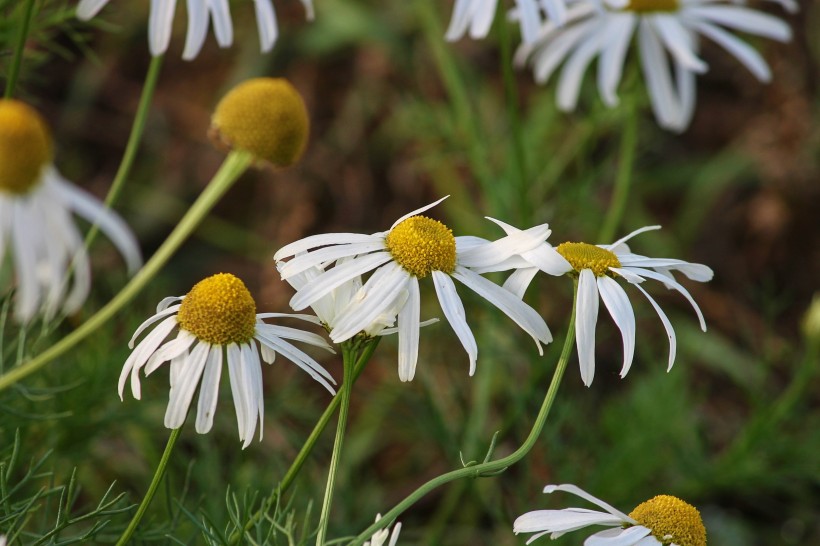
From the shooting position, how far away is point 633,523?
0.61m

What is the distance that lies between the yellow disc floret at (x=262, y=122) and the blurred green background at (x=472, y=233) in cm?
47

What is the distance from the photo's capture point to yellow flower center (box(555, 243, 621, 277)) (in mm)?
650

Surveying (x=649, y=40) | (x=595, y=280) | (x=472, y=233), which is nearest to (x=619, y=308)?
(x=595, y=280)

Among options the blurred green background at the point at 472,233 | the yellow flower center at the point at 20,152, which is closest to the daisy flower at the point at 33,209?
the yellow flower center at the point at 20,152

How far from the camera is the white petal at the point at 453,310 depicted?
1.97 feet

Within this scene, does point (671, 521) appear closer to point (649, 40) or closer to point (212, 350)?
point (212, 350)

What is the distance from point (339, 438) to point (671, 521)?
200 millimetres

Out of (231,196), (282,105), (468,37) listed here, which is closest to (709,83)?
(468,37)

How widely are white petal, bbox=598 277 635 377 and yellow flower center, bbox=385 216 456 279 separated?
0.32 ft

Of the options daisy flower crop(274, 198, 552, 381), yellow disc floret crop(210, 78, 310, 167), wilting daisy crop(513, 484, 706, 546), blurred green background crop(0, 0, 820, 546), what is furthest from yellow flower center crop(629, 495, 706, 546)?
blurred green background crop(0, 0, 820, 546)

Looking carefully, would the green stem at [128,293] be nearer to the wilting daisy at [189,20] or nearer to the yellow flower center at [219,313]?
the yellow flower center at [219,313]

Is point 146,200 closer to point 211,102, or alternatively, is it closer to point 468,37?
point 211,102

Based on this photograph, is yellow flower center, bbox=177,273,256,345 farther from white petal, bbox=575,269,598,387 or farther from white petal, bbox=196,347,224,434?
white petal, bbox=575,269,598,387

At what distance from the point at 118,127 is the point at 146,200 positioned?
0.78 ft
